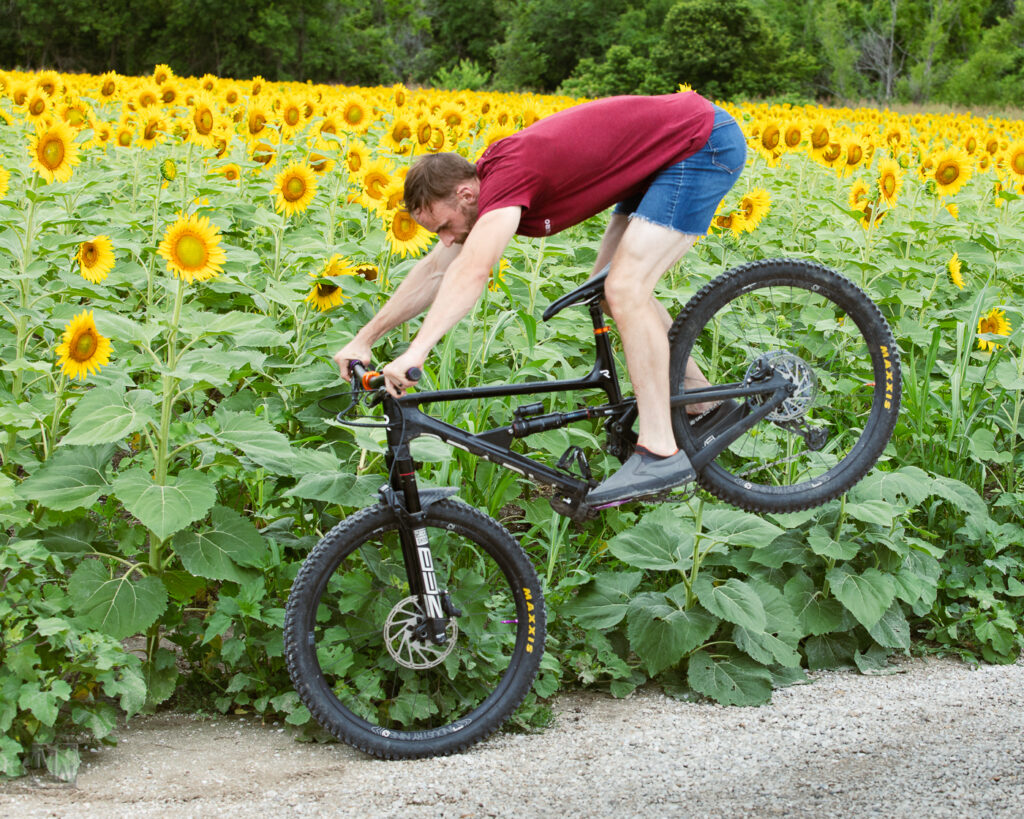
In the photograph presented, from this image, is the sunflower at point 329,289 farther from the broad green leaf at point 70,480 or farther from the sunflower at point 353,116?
the sunflower at point 353,116

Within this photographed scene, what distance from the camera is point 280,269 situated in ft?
17.1

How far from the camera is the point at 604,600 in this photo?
426 cm

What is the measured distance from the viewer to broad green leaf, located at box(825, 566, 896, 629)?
4277 millimetres

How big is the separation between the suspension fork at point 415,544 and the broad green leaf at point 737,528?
3.48ft

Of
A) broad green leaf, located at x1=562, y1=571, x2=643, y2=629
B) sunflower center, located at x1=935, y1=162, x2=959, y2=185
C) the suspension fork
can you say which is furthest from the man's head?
sunflower center, located at x1=935, y1=162, x2=959, y2=185

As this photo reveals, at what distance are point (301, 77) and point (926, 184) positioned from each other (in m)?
39.4

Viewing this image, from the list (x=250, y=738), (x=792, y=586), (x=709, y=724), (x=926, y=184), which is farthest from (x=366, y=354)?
(x=926, y=184)

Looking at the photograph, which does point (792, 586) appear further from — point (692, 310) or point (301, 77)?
point (301, 77)

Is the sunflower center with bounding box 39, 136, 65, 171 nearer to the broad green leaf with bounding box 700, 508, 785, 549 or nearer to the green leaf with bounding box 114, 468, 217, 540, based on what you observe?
the green leaf with bounding box 114, 468, 217, 540

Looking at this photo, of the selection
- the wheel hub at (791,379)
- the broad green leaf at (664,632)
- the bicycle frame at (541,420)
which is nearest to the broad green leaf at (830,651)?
the broad green leaf at (664,632)

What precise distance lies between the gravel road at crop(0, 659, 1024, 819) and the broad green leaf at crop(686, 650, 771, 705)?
7cm

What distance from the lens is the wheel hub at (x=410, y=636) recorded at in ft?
11.9

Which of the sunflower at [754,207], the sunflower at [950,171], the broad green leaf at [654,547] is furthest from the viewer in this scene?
the sunflower at [950,171]

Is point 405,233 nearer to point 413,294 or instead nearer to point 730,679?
point 413,294
